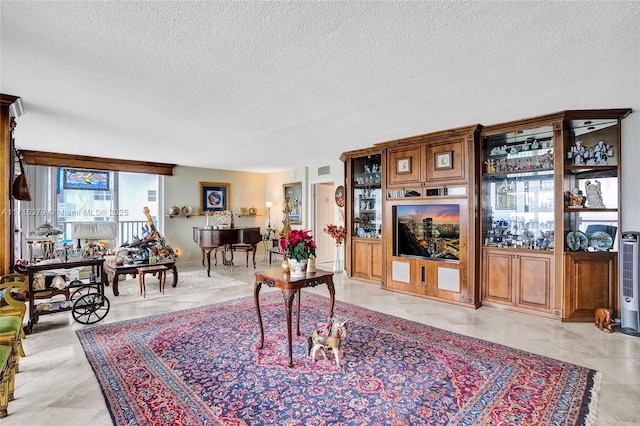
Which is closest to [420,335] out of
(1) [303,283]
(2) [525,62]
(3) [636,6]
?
(1) [303,283]

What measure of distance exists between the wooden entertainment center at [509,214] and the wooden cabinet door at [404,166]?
0.02 meters

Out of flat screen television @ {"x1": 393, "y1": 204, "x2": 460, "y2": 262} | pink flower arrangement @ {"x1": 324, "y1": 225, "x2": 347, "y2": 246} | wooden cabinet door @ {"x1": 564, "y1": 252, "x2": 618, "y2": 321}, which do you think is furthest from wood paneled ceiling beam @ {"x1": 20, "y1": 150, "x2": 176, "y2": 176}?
wooden cabinet door @ {"x1": 564, "y1": 252, "x2": 618, "y2": 321}

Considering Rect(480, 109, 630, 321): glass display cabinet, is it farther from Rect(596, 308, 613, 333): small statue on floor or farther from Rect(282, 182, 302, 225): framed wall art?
Rect(282, 182, 302, 225): framed wall art

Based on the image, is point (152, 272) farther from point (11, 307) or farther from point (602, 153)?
point (602, 153)

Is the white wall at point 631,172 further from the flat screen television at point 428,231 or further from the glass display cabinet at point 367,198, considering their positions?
the glass display cabinet at point 367,198

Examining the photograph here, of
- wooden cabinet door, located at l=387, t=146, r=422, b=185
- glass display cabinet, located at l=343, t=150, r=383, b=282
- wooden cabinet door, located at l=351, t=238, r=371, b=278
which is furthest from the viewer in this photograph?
wooden cabinet door, located at l=351, t=238, r=371, b=278

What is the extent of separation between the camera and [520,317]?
4.00 meters

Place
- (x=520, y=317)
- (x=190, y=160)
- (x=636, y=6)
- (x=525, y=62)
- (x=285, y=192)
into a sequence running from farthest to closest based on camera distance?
1. (x=285, y=192)
2. (x=190, y=160)
3. (x=520, y=317)
4. (x=525, y=62)
5. (x=636, y=6)

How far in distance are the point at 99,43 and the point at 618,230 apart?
17.7 ft

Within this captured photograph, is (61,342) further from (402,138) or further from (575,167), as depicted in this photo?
(575,167)

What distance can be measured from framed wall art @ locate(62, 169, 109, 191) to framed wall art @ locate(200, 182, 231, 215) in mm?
2100

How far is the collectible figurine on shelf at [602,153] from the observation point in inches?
151

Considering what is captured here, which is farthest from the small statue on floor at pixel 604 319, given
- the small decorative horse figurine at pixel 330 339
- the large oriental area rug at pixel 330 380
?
the small decorative horse figurine at pixel 330 339

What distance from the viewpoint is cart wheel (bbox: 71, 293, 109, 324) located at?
3.75 metres
